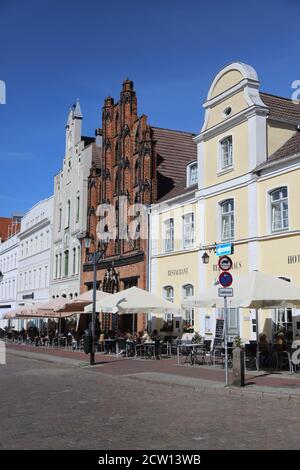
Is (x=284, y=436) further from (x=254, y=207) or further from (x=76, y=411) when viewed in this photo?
(x=254, y=207)

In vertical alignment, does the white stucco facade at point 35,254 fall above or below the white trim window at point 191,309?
above

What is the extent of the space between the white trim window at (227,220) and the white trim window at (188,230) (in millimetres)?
2650

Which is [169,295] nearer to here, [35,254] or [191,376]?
[191,376]

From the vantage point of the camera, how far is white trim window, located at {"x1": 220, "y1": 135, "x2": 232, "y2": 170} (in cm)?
2523

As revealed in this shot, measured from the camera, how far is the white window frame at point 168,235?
97.6 ft

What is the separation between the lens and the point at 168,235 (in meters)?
30.2

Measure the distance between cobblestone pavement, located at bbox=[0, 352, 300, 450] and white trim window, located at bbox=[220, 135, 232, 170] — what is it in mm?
11997

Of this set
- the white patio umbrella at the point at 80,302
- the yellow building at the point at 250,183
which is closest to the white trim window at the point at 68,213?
the white patio umbrella at the point at 80,302

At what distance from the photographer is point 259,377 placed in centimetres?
1648

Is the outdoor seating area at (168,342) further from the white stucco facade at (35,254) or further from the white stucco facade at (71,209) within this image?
the white stucco facade at (35,254)

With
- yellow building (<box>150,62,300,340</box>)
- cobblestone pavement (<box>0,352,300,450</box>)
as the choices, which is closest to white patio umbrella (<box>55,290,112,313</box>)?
yellow building (<box>150,62,300,340</box>)

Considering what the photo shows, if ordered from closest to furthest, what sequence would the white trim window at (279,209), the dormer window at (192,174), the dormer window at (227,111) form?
1. the white trim window at (279,209)
2. the dormer window at (227,111)
3. the dormer window at (192,174)
